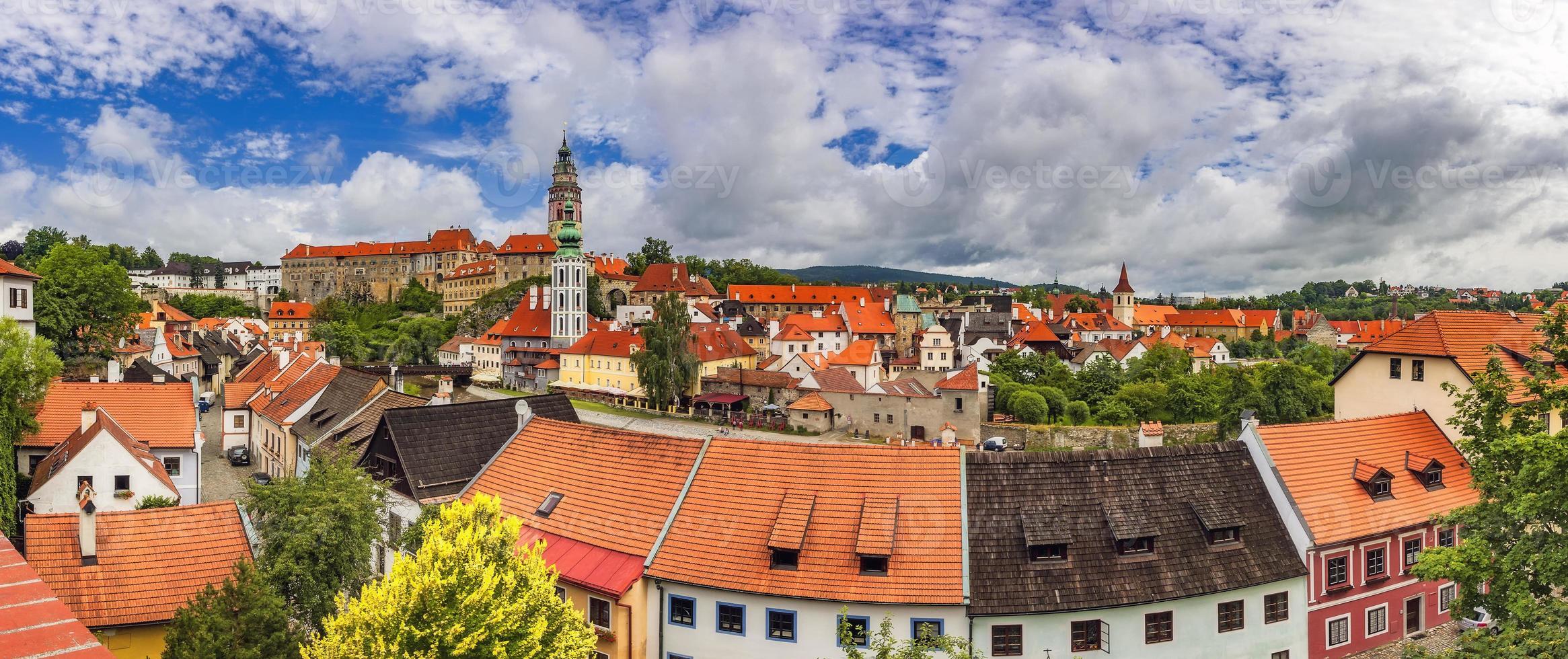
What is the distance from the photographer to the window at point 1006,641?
1686cm

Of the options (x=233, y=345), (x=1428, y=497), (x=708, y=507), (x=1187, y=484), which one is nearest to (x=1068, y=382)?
(x=1428, y=497)

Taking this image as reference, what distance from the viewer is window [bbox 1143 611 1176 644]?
17.6 metres

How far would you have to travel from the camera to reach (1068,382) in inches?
2776

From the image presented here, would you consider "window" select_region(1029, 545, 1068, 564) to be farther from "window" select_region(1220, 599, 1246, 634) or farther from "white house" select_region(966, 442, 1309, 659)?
"window" select_region(1220, 599, 1246, 634)

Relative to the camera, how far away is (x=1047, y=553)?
1759cm

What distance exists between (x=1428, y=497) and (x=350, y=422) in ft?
117

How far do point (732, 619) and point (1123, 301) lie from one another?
13184 cm

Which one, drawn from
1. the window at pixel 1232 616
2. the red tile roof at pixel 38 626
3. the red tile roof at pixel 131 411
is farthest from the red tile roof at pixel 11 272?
the window at pixel 1232 616

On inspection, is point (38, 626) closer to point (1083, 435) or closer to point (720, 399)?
point (1083, 435)

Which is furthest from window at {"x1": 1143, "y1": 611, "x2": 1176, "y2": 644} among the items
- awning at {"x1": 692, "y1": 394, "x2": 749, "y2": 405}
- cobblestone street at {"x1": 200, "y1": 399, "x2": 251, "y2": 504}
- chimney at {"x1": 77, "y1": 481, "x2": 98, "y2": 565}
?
awning at {"x1": 692, "y1": 394, "x2": 749, "y2": 405}

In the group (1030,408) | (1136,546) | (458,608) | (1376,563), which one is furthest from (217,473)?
(1030,408)

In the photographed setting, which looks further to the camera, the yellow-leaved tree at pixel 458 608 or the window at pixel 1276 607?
the window at pixel 1276 607

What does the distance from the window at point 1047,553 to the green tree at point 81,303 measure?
60274 millimetres

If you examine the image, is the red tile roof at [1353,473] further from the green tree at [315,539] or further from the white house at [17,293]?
the white house at [17,293]
